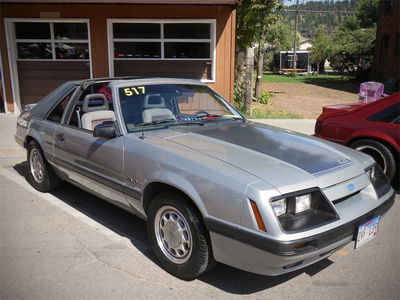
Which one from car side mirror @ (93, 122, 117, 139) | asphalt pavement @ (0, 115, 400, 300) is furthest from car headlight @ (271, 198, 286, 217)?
car side mirror @ (93, 122, 117, 139)

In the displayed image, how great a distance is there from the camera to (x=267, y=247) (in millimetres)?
2525

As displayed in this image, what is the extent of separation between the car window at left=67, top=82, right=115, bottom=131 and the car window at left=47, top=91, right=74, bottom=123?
24 cm

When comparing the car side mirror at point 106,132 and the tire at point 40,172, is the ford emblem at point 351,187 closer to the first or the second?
the car side mirror at point 106,132

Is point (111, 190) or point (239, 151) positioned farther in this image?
point (111, 190)

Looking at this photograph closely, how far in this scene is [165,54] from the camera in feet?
37.9

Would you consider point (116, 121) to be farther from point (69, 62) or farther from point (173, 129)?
point (69, 62)

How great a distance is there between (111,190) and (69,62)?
28.2ft

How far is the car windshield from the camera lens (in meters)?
3.85

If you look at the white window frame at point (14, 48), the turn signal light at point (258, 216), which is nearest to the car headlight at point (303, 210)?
the turn signal light at point (258, 216)

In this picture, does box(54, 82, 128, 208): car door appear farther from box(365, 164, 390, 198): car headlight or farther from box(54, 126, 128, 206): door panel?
box(365, 164, 390, 198): car headlight

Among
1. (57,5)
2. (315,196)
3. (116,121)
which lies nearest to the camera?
(315,196)

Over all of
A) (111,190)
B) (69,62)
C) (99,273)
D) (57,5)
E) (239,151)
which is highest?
(57,5)

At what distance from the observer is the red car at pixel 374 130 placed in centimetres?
523

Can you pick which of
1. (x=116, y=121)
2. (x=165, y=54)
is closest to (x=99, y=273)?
(x=116, y=121)
